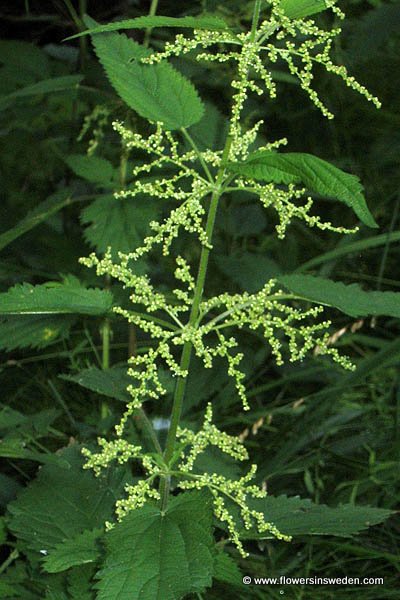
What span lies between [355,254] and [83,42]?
1.42m

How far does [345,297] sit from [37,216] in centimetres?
105

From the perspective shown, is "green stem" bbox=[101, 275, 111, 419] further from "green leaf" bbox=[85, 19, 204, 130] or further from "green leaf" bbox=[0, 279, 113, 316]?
"green leaf" bbox=[85, 19, 204, 130]

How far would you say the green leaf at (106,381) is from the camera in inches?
80.6

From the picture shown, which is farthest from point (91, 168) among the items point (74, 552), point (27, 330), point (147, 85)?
point (74, 552)

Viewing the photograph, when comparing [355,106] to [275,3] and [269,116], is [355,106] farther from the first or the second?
[275,3]

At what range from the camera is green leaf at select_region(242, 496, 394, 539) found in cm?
180

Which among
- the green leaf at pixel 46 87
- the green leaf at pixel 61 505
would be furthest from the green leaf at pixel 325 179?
the green leaf at pixel 46 87

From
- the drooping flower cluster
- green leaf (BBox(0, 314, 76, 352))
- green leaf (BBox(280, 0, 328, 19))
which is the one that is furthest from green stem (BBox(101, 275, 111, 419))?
green leaf (BBox(280, 0, 328, 19))

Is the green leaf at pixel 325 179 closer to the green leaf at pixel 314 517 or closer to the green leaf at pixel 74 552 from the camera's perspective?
the green leaf at pixel 314 517

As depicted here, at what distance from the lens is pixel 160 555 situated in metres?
1.54

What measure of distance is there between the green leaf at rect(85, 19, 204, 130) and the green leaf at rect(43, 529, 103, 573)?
2.78ft

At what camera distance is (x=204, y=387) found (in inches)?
110

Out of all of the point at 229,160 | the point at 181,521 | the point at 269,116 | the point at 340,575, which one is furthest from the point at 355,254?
the point at 181,521

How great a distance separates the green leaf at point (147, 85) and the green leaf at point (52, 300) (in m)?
0.38
